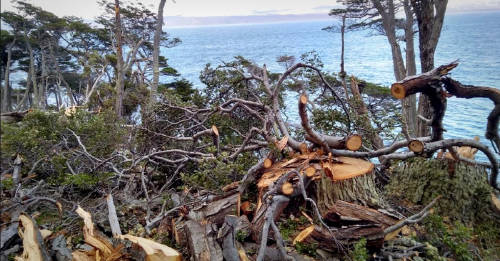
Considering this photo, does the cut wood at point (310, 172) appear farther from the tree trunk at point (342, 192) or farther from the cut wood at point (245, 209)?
the cut wood at point (245, 209)

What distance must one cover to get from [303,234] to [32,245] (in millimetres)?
1842

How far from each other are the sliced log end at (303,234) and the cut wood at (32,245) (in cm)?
170

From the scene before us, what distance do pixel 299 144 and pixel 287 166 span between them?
0.45 metres

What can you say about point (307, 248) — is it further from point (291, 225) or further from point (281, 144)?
point (281, 144)

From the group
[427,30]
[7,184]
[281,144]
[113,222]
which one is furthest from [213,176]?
[427,30]

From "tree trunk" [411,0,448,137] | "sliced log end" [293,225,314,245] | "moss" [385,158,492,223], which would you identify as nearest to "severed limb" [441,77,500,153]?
"moss" [385,158,492,223]

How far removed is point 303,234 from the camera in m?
2.51

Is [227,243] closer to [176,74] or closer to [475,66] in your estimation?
[176,74]

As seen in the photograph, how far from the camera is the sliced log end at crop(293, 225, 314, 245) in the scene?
8.09 ft

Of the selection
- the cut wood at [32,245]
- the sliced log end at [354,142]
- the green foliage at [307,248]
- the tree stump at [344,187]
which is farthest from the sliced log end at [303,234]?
the cut wood at [32,245]

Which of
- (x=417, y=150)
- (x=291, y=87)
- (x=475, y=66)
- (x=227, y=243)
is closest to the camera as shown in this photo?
(x=227, y=243)

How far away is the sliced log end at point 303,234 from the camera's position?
2467mm

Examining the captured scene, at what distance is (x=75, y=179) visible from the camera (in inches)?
129

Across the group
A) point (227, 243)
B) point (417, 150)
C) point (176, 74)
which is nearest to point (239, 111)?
point (417, 150)
